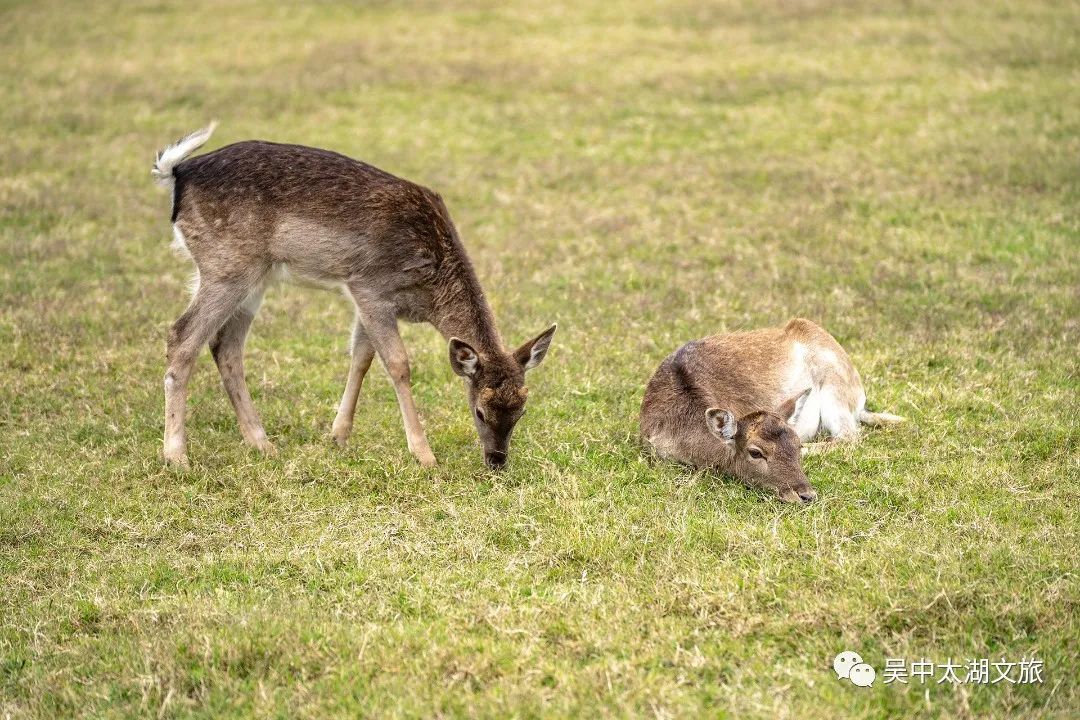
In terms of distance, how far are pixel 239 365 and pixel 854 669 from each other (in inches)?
203

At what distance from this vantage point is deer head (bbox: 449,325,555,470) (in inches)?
326

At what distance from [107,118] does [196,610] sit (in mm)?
14199

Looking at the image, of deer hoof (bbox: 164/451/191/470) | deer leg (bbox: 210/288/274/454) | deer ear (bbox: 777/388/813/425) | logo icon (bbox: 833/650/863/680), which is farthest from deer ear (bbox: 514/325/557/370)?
logo icon (bbox: 833/650/863/680)

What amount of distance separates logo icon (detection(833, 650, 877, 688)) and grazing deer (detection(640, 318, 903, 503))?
1.92m

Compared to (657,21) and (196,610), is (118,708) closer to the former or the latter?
(196,610)

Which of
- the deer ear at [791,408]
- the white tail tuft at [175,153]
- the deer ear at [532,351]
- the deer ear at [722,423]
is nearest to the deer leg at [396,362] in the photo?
the deer ear at [532,351]

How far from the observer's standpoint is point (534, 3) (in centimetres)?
2564

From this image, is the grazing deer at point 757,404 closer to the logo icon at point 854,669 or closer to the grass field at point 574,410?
the grass field at point 574,410

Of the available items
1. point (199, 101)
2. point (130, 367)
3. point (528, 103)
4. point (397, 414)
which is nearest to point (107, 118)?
point (199, 101)

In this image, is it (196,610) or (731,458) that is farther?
(731,458)

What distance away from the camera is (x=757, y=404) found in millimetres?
8984

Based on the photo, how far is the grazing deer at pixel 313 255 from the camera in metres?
8.73

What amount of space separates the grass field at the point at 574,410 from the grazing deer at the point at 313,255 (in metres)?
0.54

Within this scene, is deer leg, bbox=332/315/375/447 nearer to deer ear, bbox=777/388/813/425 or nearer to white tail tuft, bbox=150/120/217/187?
white tail tuft, bbox=150/120/217/187
